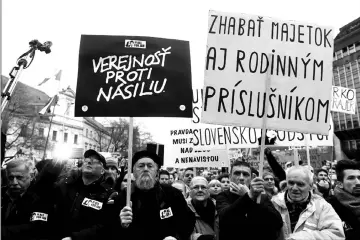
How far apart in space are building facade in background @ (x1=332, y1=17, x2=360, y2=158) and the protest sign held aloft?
46917mm

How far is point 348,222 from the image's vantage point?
2.95 m

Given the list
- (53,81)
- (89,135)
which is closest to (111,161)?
(53,81)

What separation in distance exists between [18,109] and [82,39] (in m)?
30.8

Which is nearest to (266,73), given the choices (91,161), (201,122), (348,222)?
(201,122)

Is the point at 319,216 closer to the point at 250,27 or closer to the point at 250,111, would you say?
the point at 250,111

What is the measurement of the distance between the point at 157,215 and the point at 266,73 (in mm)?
1830

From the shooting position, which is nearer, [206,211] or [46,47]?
[206,211]

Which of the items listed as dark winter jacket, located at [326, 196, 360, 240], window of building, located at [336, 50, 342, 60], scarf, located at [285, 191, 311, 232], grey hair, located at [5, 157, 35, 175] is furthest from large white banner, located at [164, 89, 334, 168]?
window of building, located at [336, 50, 342, 60]

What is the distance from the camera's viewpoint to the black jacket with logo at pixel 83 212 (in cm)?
302

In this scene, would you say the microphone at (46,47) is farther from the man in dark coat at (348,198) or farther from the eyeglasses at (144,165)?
the man in dark coat at (348,198)

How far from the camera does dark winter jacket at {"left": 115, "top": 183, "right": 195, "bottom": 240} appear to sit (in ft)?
9.71

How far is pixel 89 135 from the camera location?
221ft

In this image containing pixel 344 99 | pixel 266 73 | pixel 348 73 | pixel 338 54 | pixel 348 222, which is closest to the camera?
pixel 348 222

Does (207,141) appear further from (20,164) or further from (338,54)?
(338,54)
